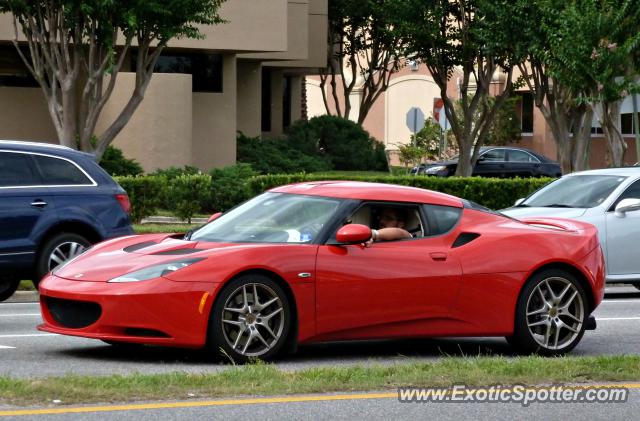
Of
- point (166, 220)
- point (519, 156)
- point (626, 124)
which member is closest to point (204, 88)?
point (519, 156)

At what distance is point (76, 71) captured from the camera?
26.6 meters

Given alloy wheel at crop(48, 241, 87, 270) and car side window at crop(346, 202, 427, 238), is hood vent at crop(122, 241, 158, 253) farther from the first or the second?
alloy wheel at crop(48, 241, 87, 270)

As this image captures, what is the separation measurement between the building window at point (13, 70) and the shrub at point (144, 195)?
9949 millimetres

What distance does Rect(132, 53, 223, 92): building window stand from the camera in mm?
36625

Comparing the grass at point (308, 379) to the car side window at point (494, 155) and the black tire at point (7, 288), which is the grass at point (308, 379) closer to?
the black tire at point (7, 288)

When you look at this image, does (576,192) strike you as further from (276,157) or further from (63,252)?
(276,157)

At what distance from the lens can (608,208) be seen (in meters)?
15.9

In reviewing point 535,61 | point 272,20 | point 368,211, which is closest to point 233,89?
point 272,20

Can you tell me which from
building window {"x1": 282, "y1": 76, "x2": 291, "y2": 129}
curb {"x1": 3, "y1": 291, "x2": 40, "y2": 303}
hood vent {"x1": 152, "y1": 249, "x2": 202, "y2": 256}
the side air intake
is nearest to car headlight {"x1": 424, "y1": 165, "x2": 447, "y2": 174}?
building window {"x1": 282, "y1": 76, "x2": 291, "y2": 129}

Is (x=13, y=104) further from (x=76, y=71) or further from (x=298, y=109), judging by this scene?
(x=298, y=109)

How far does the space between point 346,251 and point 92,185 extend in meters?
5.36

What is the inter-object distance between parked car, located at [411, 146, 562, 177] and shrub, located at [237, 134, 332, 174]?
11.0 ft

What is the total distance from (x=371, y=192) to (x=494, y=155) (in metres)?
31.6

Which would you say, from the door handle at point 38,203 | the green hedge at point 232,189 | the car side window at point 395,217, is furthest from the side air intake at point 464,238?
the green hedge at point 232,189
